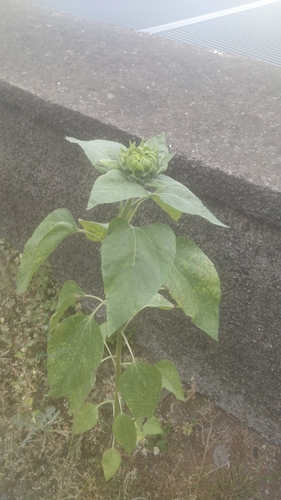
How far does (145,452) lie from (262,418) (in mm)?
444

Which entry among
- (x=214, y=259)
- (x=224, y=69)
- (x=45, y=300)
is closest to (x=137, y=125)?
(x=214, y=259)

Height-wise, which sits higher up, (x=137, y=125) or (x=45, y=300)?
(x=137, y=125)

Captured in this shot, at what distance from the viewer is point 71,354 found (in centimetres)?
99

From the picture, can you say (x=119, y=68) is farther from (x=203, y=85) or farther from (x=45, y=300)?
(x=45, y=300)

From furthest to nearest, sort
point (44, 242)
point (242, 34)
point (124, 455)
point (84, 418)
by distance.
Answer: point (242, 34)
point (124, 455)
point (84, 418)
point (44, 242)

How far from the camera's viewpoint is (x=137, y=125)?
4.71 feet

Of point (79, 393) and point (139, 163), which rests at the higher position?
point (139, 163)

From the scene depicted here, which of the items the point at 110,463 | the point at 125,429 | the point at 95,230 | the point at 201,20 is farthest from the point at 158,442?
the point at 201,20

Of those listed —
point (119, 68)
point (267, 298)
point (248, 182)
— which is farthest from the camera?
point (119, 68)

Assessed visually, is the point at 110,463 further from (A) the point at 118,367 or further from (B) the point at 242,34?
(B) the point at 242,34

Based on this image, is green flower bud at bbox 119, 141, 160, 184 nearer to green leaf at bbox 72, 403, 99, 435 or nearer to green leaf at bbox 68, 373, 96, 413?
green leaf at bbox 68, 373, 96, 413

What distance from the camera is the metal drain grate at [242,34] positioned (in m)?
2.04

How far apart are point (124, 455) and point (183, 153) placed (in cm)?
107

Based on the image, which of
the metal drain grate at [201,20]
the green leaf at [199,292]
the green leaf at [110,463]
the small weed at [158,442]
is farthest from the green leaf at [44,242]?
the metal drain grate at [201,20]
